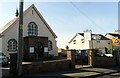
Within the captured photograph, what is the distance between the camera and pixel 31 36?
3441 centimetres

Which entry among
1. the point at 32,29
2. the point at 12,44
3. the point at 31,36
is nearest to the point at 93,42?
the point at 32,29

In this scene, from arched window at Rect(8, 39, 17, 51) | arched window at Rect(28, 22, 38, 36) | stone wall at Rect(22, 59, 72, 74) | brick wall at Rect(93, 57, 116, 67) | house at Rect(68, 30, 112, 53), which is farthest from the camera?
house at Rect(68, 30, 112, 53)

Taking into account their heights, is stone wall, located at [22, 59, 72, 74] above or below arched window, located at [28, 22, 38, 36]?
below

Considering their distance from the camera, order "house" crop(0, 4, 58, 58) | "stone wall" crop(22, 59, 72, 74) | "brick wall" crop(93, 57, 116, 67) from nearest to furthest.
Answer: "stone wall" crop(22, 59, 72, 74)
"brick wall" crop(93, 57, 116, 67)
"house" crop(0, 4, 58, 58)

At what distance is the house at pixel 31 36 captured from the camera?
34.6 metres

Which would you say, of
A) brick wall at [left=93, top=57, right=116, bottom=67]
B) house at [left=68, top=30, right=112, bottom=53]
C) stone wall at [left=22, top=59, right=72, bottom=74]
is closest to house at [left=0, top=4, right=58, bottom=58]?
brick wall at [left=93, top=57, right=116, bottom=67]

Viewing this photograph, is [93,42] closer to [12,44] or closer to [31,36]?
[12,44]

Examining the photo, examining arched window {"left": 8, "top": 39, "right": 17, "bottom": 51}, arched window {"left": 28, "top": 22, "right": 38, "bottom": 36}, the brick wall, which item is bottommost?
the brick wall

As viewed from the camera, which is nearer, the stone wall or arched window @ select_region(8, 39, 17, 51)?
the stone wall

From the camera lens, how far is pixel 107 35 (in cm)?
7500

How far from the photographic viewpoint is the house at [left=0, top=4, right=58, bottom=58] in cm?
3462

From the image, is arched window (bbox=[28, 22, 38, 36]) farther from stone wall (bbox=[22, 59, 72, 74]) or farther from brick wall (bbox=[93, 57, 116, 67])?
stone wall (bbox=[22, 59, 72, 74])

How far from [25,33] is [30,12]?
3.53 m

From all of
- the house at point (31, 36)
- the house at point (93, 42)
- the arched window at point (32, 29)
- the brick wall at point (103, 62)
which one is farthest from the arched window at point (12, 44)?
the house at point (93, 42)
